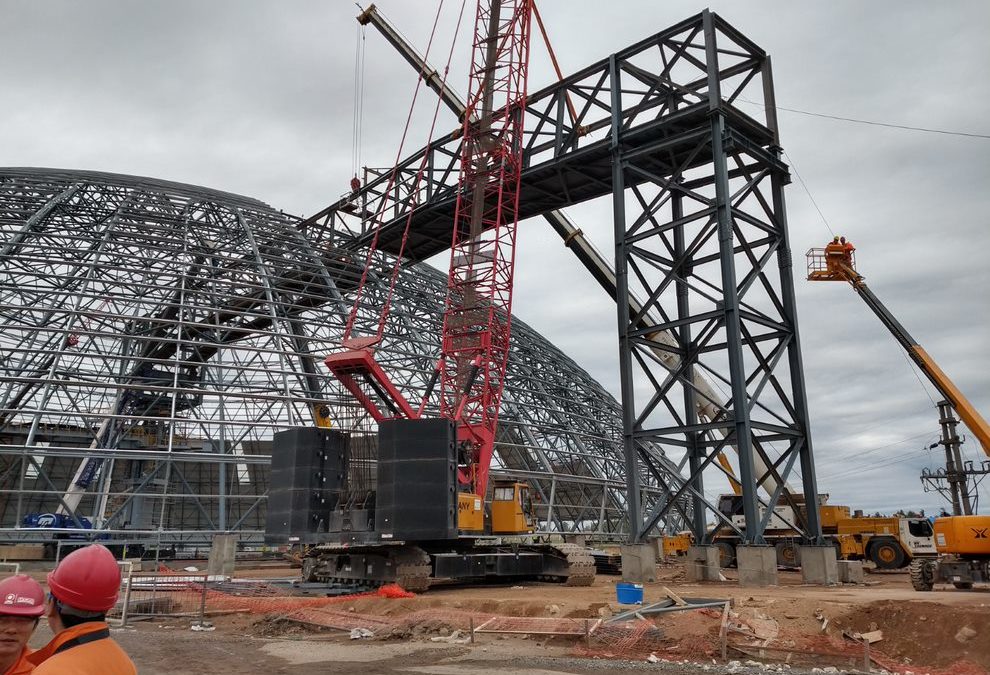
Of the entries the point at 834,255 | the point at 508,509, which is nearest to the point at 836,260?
the point at 834,255

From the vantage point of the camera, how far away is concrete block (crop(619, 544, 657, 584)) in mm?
21094

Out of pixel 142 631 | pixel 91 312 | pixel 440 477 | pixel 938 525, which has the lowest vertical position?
Result: pixel 142 631

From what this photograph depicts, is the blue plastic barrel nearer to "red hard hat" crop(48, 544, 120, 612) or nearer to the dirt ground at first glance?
the dirt ground

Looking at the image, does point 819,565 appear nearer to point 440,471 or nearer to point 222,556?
point 440,471

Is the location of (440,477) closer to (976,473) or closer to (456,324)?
(456,324)

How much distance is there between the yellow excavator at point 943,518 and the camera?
17.7 metres

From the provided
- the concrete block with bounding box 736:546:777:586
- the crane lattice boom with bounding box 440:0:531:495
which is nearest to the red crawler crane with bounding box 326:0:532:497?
the crane lattice boom with bounding box 440:0:531:495

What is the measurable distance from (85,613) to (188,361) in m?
24.6

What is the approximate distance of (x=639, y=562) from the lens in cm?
2109

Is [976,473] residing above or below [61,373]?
below

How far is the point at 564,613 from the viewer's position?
15148 millimetres

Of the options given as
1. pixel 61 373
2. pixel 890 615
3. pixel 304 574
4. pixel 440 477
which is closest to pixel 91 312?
pixel 61 373

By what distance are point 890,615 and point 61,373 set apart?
26939 millimetres

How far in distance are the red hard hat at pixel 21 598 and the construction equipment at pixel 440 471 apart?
53.9ft
